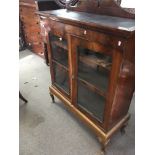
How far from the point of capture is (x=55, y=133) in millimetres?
1626

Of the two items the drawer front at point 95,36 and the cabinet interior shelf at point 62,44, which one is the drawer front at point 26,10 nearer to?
the cabinet interior shelf at point 62,44

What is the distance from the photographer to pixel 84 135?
1.59m

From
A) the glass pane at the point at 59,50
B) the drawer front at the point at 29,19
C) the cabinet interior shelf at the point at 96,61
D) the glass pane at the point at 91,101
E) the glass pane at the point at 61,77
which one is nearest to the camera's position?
the cabinet interior shelf at the point at 96,61

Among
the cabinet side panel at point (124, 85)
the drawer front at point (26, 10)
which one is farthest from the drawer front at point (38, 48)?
the cabinet side panel at point (124, 85)

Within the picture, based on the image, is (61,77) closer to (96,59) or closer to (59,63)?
(59,63)

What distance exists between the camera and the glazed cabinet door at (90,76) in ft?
3.61

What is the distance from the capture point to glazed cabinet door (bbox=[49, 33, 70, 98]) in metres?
1.48

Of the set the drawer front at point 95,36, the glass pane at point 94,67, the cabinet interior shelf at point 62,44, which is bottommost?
the glass pane at point 94,67

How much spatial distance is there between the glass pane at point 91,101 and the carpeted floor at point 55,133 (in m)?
0.33

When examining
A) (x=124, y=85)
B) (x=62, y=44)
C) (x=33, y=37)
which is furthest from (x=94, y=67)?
(x=33, y=37)
